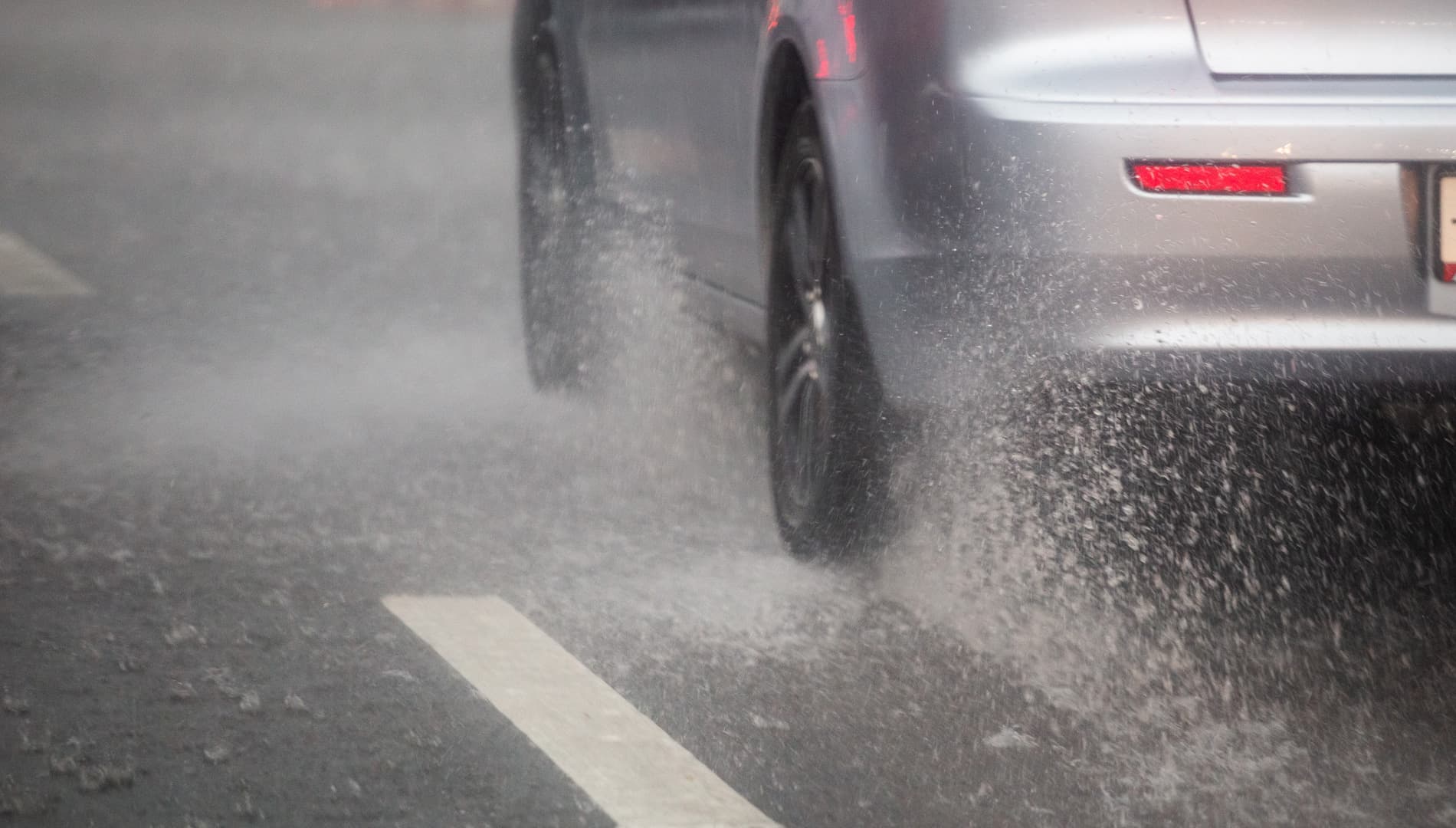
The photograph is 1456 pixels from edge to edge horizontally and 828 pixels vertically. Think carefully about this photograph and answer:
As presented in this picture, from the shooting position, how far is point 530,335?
281 inches

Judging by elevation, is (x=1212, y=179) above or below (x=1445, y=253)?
above

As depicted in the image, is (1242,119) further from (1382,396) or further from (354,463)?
(354,463)

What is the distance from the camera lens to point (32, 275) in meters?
8.73

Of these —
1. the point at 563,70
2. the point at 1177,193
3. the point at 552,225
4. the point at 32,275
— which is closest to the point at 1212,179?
the point at 1177,193

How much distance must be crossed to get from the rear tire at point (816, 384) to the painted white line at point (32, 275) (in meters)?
4.06

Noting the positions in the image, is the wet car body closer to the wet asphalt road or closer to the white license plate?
the white license plate

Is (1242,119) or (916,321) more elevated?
(1242,119)

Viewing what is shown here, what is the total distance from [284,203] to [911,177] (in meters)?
7.28

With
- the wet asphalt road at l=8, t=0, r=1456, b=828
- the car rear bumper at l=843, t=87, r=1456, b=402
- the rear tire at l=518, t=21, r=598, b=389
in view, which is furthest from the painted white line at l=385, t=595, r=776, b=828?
the rear tire at l=518, t=21, r=598, b=389

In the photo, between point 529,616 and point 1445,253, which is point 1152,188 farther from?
point 529,616

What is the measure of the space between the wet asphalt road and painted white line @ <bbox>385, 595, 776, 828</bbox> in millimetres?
46

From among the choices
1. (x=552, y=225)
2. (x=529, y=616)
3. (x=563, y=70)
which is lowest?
(x=552, y=225)

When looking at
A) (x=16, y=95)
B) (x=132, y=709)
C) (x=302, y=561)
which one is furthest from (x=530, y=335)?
(x=16, y=95)

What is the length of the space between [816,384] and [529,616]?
0.85 m
